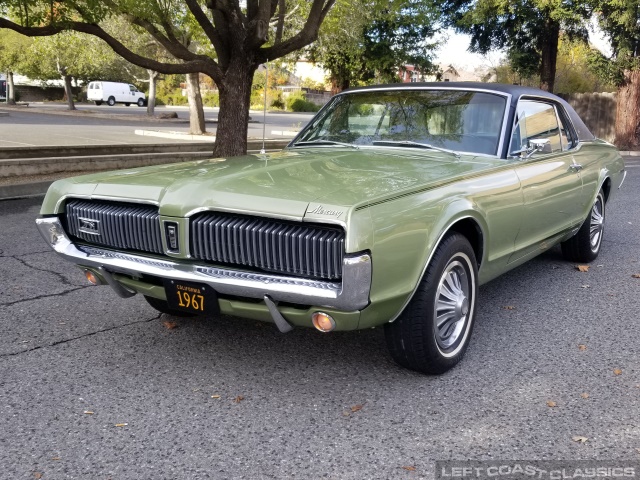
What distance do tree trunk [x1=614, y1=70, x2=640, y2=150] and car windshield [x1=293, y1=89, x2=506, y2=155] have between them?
774 inches

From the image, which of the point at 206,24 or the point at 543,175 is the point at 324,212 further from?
the point at 206,24

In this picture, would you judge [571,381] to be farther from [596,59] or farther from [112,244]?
[596,59]

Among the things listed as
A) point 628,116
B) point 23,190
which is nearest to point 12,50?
point 628,116

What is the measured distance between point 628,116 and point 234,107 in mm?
15903

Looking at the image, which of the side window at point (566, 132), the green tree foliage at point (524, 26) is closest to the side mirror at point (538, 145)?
A: the side window at point (566, 132)

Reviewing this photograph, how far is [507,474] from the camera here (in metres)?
2.68

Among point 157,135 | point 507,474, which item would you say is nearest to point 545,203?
point 507,474

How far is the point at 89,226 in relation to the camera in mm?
3658

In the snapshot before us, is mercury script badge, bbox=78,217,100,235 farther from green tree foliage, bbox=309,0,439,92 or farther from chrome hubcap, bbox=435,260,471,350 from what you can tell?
green tree foliage, bbox=309,0,439,92

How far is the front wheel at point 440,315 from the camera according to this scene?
10.9 feet

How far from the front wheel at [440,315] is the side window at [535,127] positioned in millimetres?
1201

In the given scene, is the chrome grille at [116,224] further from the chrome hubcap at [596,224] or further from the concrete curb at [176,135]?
the concrete curb at [176,135]

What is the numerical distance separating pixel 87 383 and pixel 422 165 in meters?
2.23

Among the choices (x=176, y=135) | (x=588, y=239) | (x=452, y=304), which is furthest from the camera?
(x=176, y=135)
